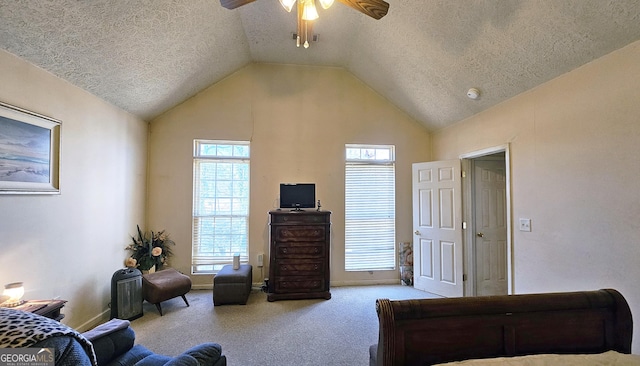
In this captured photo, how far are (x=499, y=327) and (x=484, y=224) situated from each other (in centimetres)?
287

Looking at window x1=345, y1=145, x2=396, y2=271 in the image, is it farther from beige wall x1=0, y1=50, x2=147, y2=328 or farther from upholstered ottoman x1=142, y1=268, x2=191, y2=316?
beige wall x1=0, y1=50, x2=147, y2=328

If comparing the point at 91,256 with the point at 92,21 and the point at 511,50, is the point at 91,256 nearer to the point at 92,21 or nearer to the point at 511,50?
the point at 92,21

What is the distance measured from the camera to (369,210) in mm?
4531

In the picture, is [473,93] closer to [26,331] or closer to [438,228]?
[438,228]

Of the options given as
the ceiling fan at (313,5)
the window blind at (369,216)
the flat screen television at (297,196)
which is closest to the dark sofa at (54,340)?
the ceiling fan at (313,5)

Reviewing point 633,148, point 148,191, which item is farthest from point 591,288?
point 148,191

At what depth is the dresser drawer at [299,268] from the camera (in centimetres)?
373

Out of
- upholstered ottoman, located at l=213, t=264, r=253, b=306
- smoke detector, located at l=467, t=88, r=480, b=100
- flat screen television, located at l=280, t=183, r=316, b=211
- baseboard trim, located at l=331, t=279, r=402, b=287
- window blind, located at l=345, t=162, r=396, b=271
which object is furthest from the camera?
window blind, located at l=345, t=162, r=396, b=271

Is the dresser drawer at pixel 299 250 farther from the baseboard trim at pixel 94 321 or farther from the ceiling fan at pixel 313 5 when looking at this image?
the ceiling fan at pixel 313 5

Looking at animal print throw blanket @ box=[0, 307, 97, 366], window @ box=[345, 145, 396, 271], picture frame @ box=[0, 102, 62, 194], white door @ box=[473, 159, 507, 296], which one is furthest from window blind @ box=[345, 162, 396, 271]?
animal print throw blanket @ box=[0, 307, 97, 366]

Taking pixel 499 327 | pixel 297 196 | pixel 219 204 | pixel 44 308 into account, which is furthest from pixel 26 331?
pixel 219 204

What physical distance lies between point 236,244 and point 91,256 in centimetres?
181

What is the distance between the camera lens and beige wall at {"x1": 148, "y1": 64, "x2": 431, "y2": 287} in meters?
4.17

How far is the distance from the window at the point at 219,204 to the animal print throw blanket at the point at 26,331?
331 centimetres
